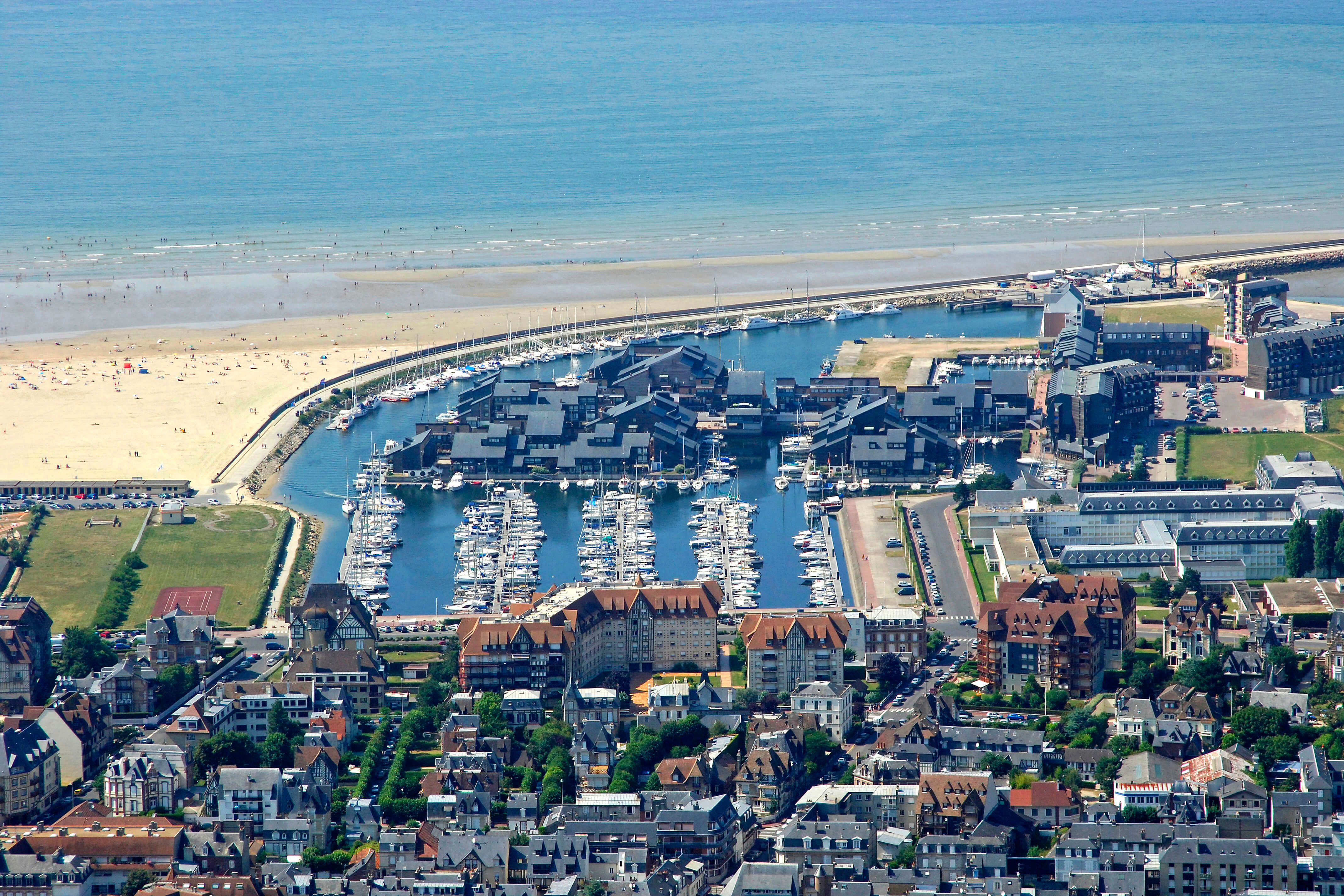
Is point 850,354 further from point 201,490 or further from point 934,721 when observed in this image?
point 934,721

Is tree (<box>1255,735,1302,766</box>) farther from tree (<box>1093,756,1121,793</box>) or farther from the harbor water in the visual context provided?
the harbor water

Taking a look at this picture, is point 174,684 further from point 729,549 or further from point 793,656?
point 729,549

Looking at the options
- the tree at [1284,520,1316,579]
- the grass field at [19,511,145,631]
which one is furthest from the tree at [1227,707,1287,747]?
the grass field at [19,511,145,631]

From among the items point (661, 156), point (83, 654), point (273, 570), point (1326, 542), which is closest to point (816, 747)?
point (83, 654)

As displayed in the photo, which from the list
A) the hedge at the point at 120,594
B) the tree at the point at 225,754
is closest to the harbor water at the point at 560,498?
the hedge at the point at 120,594

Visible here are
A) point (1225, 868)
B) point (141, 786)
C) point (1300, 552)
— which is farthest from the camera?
point (1300, 552)

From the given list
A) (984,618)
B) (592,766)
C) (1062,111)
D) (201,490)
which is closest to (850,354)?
(201,490)

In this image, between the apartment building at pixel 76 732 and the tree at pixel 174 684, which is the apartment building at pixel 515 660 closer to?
the tree at pixel 174 684
